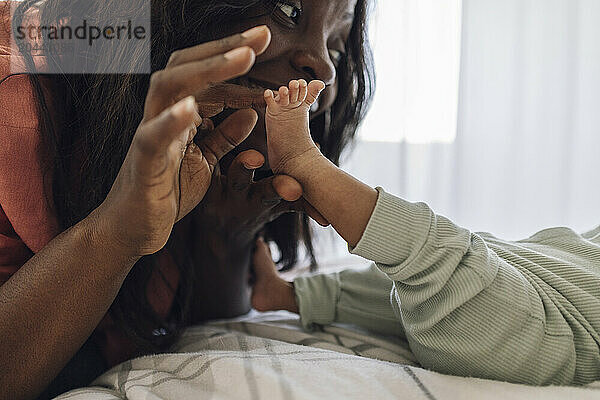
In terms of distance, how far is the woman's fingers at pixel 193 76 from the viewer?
511mm

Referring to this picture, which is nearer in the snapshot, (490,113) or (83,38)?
(83,38)

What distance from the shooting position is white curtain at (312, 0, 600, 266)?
2.17m

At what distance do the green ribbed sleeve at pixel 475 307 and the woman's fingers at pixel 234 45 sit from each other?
0.24m

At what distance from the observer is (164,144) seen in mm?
521

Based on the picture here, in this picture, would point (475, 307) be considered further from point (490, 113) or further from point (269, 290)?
point (490, 113)

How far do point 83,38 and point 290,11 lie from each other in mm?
268

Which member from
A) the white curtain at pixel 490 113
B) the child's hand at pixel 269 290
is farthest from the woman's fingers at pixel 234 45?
the white curtain at pixel 490 113

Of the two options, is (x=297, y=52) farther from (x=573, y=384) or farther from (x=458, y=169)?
(x=458, y=169)

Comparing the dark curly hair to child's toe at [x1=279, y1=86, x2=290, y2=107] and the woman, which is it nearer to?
the woman

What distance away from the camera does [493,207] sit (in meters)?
2.27

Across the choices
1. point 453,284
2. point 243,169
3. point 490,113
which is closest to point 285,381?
point 453,284

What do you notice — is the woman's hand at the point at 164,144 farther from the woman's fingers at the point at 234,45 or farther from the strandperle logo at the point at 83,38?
the strandperle logo at the point at 83,38

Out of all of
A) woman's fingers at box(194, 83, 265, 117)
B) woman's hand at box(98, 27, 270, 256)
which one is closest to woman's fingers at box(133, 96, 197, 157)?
woman's hand at box(98, 27, 270, 256)

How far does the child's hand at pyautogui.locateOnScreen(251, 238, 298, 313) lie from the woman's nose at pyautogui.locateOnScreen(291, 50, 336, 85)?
0.35 metres
